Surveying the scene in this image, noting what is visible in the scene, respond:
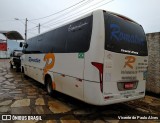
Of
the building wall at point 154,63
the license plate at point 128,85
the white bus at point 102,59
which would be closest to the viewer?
the white bus at point 102,59

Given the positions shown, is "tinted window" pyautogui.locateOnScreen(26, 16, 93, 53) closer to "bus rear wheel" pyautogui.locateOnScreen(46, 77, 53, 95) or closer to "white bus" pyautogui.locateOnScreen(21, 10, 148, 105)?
"white bus" pyautogui.locateOnScreen(21, 10, 148, 105)

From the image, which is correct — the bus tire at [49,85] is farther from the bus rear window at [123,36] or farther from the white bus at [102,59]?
the bus rear window at [123,36]

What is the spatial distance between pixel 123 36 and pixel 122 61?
0.74 m

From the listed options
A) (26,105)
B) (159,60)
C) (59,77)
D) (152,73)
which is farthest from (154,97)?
(26,105)

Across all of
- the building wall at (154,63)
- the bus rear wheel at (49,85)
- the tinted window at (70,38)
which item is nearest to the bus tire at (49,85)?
A: the bus rear wheel at (49,85)

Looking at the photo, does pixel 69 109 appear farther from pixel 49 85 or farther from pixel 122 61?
pixel 122 61

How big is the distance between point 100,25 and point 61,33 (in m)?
2.36

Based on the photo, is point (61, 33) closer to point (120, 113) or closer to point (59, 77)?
point (59, 77)

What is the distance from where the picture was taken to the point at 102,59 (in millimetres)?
4359

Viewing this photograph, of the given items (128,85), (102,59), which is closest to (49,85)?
(128,85)

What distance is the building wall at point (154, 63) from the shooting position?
7791 mm

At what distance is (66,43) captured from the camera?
5957mm

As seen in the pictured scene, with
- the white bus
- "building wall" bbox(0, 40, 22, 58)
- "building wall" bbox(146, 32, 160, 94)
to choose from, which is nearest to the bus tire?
the white bus

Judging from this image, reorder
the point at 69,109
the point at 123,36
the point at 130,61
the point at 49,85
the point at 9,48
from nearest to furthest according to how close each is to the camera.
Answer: the point at 123,36 → the point at 130,61 → the point at 69,109 → the point at 49,85 → the point at 9,48
